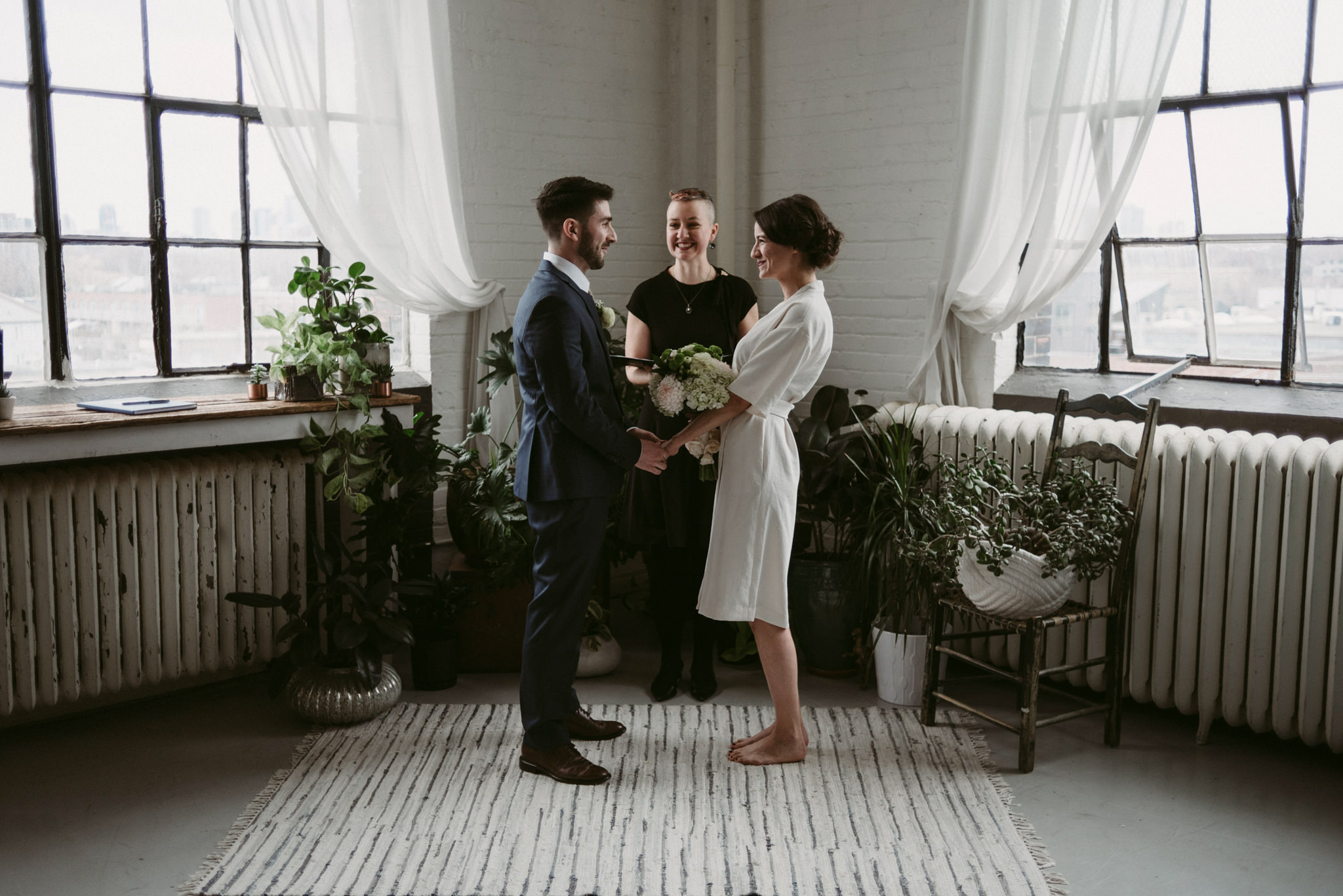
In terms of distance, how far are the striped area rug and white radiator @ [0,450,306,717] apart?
0.63 meters

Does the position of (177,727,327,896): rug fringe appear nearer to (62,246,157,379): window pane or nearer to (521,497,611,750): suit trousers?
(521,497,611,750): suit trousers

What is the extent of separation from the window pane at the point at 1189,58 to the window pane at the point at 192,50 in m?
3.54

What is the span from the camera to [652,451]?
328 centimetres

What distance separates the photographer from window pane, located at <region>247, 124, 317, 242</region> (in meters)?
4.36

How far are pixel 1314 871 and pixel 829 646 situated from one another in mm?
1782

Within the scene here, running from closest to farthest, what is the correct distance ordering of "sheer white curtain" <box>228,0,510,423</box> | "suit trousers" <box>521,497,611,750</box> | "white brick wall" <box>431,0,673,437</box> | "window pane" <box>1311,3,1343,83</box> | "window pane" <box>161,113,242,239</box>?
"suit trousers" <box>521,497,611,750</box>, "window pane" <box>1311,3,1343,83</box>, "sheer white curtain" <box>228,0,510,423</box>, "window pane" <box>161,113,242,239</box>, "white brick wall" <box>431,0,673,437</box>

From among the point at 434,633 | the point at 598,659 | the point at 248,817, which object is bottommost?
the point at 248,817

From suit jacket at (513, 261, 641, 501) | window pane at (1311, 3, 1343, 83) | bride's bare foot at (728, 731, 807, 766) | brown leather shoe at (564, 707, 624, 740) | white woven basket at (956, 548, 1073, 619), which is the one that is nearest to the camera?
suit jacket at (513, 261, 641, 501)

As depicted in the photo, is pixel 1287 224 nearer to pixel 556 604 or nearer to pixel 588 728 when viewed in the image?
pixel 556 604

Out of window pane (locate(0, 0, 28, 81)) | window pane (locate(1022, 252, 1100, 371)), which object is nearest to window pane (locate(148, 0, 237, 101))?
window pane (locate(0, 0, 28, 81))

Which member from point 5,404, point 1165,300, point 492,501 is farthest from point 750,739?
point 5,404

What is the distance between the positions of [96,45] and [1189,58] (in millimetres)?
4011

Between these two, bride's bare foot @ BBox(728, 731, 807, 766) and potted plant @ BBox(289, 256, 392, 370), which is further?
potted plant @ BBox(289, 256, 392, 370)

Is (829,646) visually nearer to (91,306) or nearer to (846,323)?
(846,323)
